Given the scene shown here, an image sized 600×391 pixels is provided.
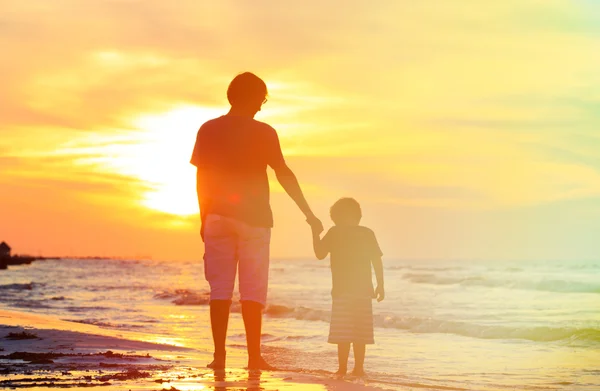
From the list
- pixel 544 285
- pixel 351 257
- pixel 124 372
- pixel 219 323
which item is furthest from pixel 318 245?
pixel 544 285

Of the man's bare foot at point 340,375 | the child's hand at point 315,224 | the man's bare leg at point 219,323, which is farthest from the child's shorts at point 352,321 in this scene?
the man's bare leg at point 219,323

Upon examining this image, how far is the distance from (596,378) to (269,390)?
4508mm

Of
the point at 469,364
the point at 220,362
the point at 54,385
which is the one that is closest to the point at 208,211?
the point at 220,362

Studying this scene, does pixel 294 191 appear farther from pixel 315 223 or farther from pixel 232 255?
pixel 232 255

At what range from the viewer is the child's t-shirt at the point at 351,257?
6.98 metres

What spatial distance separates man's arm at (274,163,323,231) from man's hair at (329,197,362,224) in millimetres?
1408

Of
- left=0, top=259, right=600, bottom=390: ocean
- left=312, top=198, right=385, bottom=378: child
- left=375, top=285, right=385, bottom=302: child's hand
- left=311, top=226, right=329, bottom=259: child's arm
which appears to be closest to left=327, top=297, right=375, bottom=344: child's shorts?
left=312, top=198, right=385, bottom=378: child

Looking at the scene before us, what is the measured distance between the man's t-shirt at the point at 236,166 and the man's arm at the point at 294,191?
0.18 m

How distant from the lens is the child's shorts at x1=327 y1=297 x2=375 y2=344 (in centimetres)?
683

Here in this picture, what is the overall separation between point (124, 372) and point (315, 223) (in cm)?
179

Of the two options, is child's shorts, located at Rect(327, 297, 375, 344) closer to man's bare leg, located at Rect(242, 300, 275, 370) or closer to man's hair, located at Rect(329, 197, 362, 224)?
man's hair, located at Rect(329, 197, 362, 224)

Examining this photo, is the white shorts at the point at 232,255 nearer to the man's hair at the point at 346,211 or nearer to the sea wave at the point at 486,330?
the man's hair at the point at 346,211

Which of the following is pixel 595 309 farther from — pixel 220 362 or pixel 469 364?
pixel 220 362

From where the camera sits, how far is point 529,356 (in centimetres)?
980
